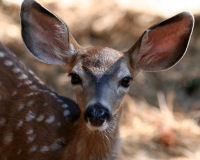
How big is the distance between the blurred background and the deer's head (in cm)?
153

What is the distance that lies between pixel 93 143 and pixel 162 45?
940mm

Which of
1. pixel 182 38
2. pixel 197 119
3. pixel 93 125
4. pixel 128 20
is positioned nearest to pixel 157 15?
pixel 128 20

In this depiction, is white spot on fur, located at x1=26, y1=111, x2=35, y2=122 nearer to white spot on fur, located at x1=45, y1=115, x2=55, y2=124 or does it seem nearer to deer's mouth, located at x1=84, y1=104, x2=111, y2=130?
white spot on fur, located at x1=45, y1=115, x2=55, y2=124

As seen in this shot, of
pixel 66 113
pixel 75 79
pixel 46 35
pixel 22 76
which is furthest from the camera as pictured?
pixel 22 76

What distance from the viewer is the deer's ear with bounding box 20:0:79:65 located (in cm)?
377

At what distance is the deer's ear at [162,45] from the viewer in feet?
12.2

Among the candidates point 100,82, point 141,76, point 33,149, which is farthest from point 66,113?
point 141,76

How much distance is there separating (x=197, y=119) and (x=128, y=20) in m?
1.91

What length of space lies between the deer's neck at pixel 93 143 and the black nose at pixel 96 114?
400 mm

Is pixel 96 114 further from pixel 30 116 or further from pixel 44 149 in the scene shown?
pixel 30 116

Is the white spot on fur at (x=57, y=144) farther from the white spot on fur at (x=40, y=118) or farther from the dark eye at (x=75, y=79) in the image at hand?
the dark eye at (x=75, y=79)

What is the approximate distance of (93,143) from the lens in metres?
3.68

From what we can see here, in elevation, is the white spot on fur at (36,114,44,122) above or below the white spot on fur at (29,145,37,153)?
above

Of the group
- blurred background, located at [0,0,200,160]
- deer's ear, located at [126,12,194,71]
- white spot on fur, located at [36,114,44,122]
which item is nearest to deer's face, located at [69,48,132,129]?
deer's ear, located at [126,12,194,71]
